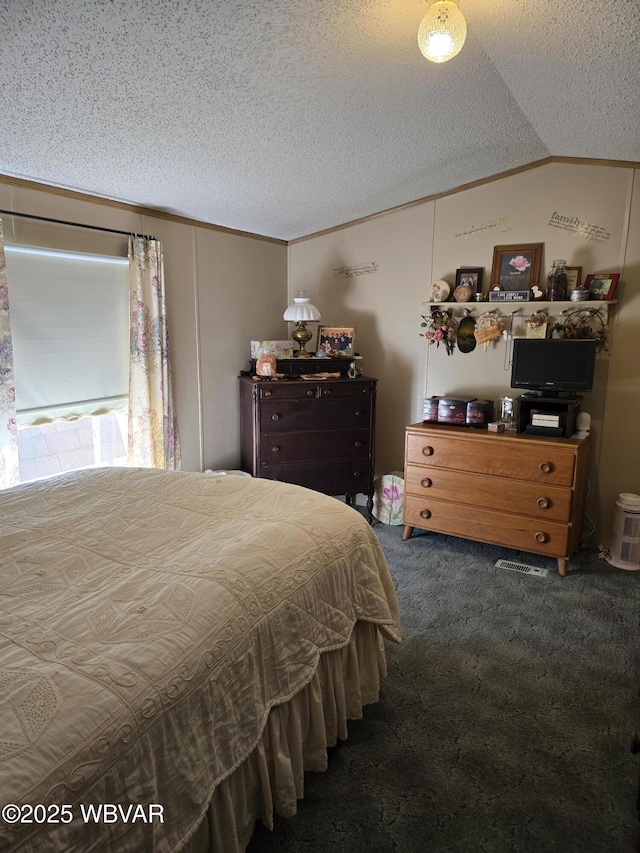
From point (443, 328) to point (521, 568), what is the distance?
164 cm

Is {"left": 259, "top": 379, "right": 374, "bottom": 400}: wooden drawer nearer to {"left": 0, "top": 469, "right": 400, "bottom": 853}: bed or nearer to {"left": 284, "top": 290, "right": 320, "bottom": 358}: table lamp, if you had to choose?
{"left": 284, "top": 290, "right": 320, "bottom": 358}: table lamp

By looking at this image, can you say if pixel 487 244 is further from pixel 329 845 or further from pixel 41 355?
pixel 329 845

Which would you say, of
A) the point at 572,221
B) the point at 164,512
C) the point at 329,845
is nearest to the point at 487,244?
the point at 572,221

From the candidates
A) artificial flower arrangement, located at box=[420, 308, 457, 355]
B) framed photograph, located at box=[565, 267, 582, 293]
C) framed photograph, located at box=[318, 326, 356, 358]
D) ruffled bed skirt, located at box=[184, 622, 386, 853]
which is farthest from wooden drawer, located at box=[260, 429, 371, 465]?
ruffled bed skirt, located at box=[184, 622, 386, 853]

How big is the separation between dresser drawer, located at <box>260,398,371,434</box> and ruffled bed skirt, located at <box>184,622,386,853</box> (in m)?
1.76

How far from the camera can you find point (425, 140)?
8.45 feet

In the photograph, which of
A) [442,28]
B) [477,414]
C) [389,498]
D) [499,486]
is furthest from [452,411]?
[442,28]

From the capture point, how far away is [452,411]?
3.23 m

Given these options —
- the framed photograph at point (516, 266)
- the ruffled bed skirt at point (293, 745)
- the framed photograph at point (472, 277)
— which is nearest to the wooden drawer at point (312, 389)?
the framed photograph at point (472, 277)

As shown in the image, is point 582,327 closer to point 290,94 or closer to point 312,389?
point 312,389

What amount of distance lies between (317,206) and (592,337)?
1.95 metres

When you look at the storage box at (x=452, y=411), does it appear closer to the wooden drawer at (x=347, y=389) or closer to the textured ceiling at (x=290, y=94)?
the wooden drawer at (x=347, y=389)

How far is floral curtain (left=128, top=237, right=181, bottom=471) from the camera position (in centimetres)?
290

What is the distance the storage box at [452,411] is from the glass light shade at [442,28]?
2013 millimetres
